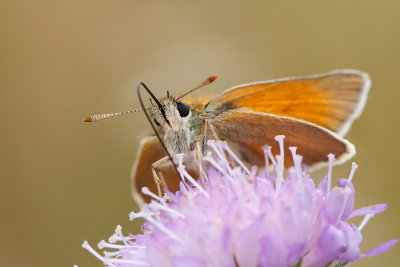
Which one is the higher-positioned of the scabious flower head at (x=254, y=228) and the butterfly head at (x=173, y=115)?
the butterfly head at (x=173, y=115)

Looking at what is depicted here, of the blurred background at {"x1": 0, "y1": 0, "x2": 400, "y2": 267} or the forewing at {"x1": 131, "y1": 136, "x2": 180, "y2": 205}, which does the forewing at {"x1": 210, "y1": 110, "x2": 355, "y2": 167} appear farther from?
the blurred background at {"x1": 0, "y1": 0, "x2": 400, "y2": 267}

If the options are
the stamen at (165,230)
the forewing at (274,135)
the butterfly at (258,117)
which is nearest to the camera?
the stamen at (165,230)

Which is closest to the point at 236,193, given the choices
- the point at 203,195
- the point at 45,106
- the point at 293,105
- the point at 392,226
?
Answer: the point at 203,195

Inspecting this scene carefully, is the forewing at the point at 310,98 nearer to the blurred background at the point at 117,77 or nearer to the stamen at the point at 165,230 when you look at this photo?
the stamen at the point at 165,230

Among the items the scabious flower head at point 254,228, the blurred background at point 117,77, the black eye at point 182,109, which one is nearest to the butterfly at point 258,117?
the black eye at point 182,109

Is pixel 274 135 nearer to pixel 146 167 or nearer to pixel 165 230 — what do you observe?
pixel 146 167

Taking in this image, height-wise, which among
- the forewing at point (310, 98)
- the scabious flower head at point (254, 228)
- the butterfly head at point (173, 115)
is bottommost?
the scabious flower head at point (254, 228)

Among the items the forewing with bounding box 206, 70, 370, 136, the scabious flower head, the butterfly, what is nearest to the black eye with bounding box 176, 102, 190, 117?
the butterfly
